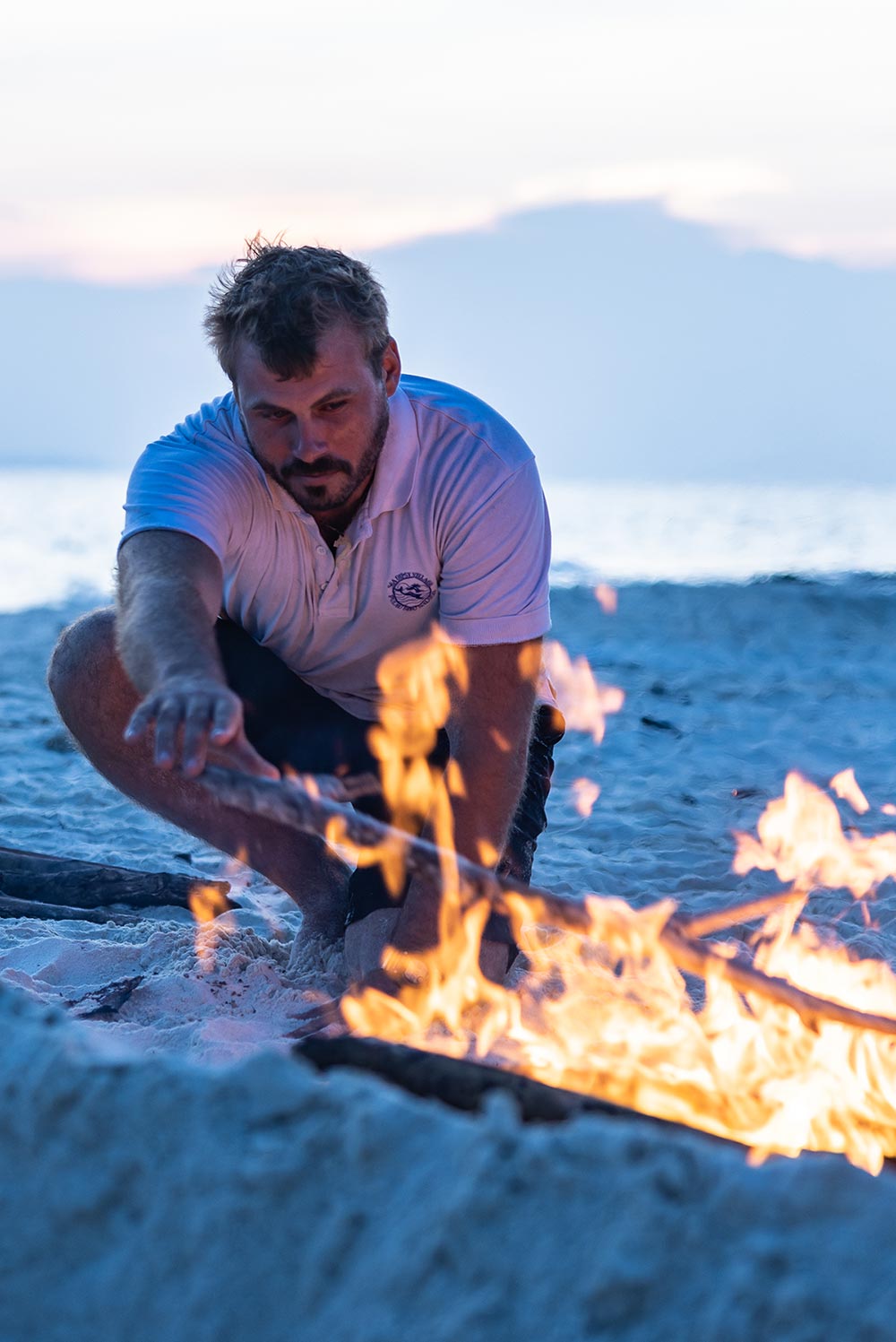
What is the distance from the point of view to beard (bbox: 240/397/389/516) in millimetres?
2883

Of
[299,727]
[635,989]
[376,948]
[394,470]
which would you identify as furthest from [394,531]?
[635,989]

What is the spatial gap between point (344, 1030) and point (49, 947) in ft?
3.12

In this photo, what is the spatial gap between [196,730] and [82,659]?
4.38ft

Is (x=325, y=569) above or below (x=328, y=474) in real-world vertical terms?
below

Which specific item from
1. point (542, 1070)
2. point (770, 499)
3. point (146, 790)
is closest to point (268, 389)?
point (146, 790)

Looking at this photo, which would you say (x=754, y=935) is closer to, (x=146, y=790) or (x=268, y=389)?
(x=146, y=790)

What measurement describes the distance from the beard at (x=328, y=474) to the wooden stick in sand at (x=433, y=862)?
3.50 ft

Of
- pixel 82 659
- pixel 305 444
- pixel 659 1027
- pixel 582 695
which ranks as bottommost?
pixel 582 695

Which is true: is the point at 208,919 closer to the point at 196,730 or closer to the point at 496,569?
the point at 496,569

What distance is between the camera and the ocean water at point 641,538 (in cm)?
1462

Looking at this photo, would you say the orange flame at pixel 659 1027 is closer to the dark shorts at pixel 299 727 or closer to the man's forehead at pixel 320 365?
the dark shorts at pixel 299 727

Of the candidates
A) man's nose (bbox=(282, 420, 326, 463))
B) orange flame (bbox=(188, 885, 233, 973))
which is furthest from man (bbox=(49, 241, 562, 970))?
orange flame (bbox=(188, 885, 233, 973))

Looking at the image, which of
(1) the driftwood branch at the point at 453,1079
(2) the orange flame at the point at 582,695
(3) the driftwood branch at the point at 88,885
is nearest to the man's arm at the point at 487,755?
(3) the driftwood branch at the point at 88,885

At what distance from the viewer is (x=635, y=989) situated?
121 inches
